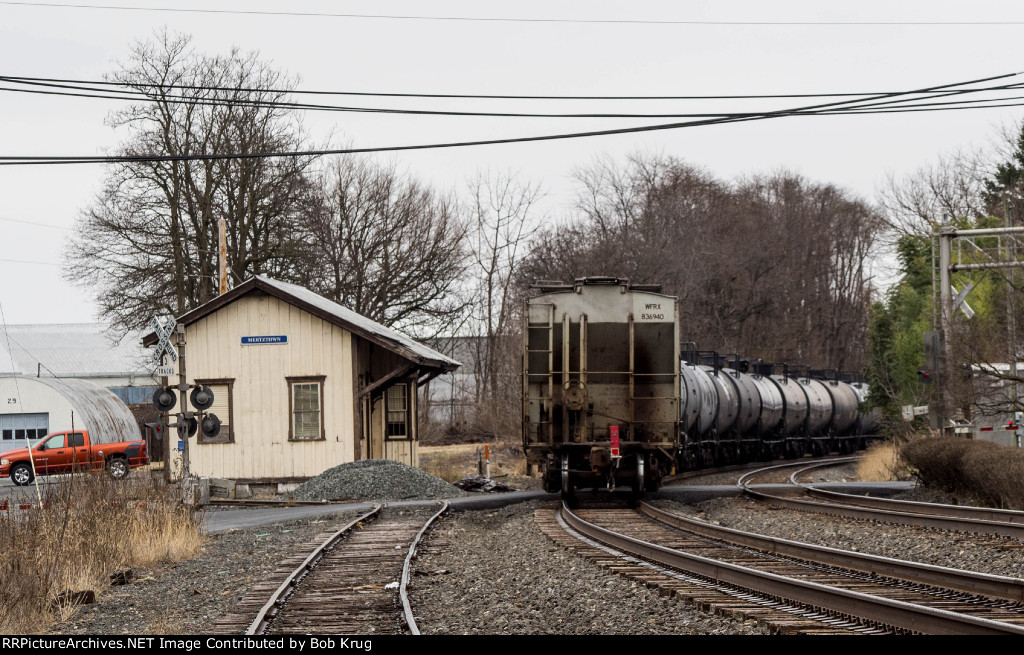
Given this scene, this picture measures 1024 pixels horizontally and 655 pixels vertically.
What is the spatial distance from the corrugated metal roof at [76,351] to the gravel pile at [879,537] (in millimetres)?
51402

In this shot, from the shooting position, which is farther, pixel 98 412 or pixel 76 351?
pixel 76 351

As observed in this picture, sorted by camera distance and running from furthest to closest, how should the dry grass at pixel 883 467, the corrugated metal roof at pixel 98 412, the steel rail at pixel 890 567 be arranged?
1. the corrugated metal roof at pixel 98 412
2. the dry grass at pixel 883 467
3. the steel rail at pixel 890 567

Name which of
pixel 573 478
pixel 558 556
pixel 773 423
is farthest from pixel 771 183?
pixel 558 556

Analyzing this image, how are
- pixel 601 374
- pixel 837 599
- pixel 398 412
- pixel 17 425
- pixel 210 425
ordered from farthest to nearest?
pixel 17 425, pixel 398 412, pixel 210 425, pixel 601 374, pixel 837 599

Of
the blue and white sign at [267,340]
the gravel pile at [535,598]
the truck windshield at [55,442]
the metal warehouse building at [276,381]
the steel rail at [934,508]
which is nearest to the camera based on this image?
the gravel pile at [535,598]

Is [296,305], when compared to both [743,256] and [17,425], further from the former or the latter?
[743,256]

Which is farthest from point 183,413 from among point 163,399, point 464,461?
point 464,461

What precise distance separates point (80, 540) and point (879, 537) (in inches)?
384

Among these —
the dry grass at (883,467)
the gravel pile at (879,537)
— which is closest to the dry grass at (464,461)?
the dry grass at (883,467)

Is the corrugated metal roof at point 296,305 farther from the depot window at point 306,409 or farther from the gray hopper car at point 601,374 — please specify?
the gray hopper car at point 601,374

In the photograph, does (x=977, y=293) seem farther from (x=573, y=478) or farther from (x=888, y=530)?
(x=888, y=530)

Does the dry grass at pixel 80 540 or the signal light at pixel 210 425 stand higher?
the signal light at pixel 210 425

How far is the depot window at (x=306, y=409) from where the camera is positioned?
92.7 feet

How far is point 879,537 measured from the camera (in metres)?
15.0
